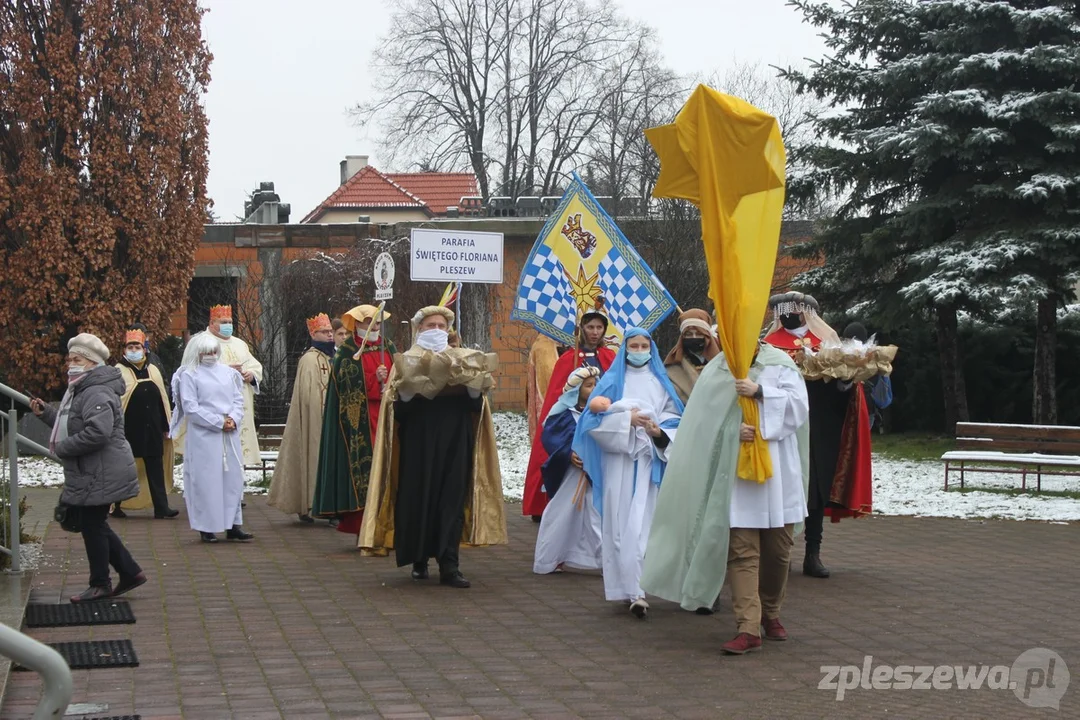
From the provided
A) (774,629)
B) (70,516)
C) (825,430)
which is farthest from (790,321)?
(70,516)

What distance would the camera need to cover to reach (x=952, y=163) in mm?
22141

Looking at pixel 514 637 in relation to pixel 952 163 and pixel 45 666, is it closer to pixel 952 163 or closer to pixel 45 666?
pixel 45 666

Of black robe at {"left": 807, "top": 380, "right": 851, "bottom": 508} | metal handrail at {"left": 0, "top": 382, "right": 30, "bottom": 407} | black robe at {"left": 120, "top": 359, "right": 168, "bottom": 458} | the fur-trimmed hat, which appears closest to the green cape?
black robe at {"left": 807, "top": 380, "right": 851, "bottom": 508}

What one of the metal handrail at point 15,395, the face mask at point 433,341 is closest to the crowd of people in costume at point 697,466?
the face mask at point 433,341

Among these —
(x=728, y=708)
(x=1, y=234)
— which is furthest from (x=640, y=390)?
(x=1, y=234)

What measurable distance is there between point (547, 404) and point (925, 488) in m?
7.08

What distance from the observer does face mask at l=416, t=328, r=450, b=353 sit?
9.59m

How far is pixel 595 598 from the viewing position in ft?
30.1

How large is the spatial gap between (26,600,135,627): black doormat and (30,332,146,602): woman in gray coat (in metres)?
0.22

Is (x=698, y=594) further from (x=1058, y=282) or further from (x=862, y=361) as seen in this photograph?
(x=1058, y=282)

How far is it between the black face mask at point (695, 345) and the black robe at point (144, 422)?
665cm

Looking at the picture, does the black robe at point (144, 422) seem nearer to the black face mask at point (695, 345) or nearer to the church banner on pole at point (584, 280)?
the church banner on pole at point (584, 280)

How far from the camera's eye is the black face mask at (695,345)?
8625 mm

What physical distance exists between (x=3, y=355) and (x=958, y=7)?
15168mm
